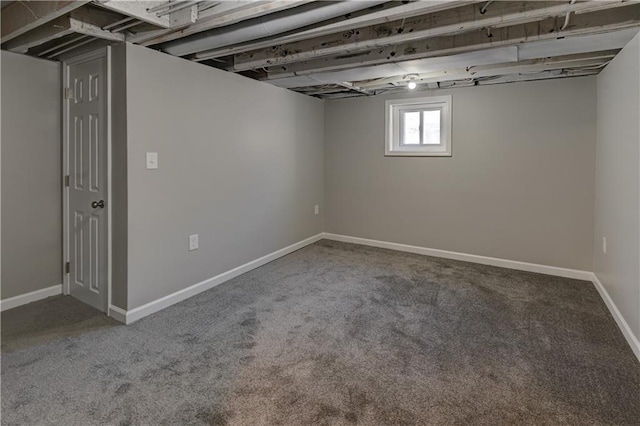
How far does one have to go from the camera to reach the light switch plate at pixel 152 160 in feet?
9.13

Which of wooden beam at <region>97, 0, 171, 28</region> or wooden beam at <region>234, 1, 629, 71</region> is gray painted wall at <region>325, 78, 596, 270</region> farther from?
wooden beam at <region>97, 0, 171, 28</region>

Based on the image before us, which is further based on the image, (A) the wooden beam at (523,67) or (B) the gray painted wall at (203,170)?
(A) the wooden beam at (523,67)

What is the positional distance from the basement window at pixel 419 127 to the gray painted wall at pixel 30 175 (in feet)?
11.9

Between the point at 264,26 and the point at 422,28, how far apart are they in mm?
1016

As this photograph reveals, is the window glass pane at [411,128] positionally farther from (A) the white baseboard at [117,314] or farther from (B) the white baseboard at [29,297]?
(B) the white baseboard at [29,297]

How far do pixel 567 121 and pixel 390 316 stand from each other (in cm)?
277

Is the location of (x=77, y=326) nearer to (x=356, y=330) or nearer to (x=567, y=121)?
(x=356, y=330)

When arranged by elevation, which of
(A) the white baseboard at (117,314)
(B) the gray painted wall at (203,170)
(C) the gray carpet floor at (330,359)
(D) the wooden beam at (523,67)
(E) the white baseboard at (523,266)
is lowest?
(C) the gray carpet floor at (330,359)

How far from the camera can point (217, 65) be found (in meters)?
3.48

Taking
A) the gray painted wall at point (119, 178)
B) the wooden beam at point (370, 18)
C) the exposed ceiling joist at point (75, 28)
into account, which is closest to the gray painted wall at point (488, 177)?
the wooden beam at point (370, 18)

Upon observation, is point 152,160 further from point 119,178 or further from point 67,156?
point 67,156

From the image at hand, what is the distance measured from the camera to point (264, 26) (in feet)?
7.48

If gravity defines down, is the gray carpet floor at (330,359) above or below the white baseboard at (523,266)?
below

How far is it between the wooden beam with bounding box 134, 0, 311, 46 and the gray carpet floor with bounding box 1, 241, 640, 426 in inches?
80.8
